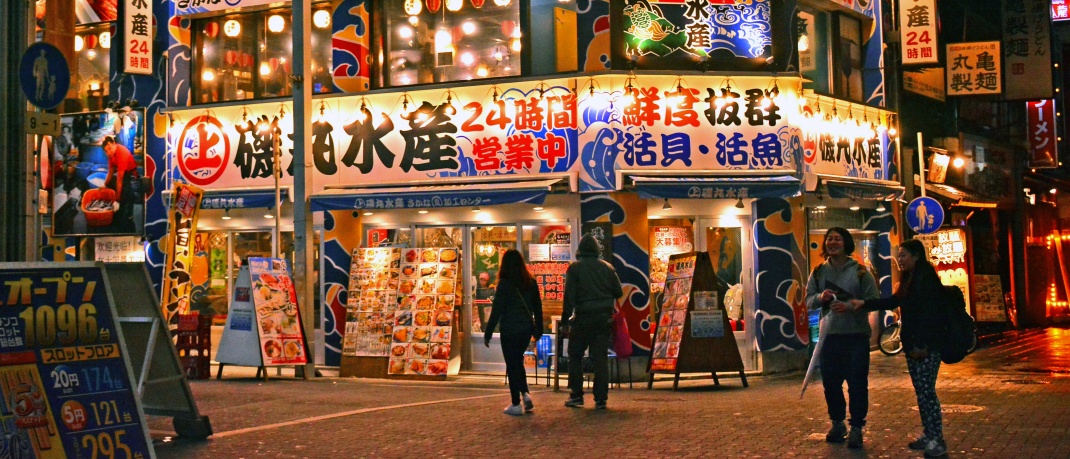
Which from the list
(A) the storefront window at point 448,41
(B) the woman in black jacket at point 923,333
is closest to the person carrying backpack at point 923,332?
(B) the woman in black jacket at point 923,333

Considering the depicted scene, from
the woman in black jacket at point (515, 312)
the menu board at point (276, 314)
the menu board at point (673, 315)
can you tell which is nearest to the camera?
the woman in black jacket at point (515, 312)

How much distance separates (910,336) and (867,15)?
1236 cm

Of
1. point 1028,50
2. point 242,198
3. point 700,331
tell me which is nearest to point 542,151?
point 700,331

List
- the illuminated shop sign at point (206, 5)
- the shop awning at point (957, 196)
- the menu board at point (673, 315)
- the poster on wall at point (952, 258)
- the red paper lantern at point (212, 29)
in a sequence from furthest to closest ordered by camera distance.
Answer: the poster on wall at point (952, 258) < the shop awning at point (957, 196) < the red paper lantern at point (212, 29) < the illuminated shop sign at point (206, 5) < the menu board at point (673, 315)

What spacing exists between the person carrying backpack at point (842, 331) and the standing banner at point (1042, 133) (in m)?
21.7

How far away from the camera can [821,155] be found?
18.0 metres

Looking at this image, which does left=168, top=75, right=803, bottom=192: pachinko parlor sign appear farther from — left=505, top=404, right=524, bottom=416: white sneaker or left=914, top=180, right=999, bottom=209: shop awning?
left=914, top=180, right=999, bottom=209: shop awning

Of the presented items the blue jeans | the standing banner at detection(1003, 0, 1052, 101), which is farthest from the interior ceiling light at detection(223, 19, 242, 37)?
the standing banner at detection(1003, 0, 1052, 101)

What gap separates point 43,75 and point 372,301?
27.4 feet

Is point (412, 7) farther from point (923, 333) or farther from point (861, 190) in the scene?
point (923, 333)

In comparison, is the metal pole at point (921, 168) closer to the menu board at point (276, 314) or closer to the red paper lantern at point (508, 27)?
the red paper lantern at point (508, 27)

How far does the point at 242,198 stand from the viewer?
18.4m

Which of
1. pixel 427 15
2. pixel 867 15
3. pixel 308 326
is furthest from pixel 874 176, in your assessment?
pixel 308 326

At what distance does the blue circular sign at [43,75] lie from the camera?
932 centimetres
